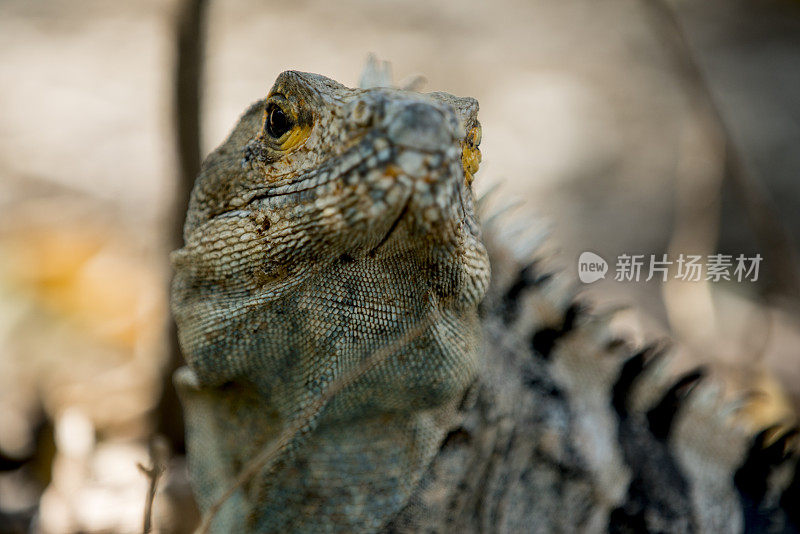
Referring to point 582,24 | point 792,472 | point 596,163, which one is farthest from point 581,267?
point 582,24

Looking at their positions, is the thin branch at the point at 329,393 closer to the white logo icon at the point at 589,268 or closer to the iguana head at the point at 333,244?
the iguana head at the point at 333,244

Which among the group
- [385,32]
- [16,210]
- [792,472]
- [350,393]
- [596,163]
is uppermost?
[385,32]

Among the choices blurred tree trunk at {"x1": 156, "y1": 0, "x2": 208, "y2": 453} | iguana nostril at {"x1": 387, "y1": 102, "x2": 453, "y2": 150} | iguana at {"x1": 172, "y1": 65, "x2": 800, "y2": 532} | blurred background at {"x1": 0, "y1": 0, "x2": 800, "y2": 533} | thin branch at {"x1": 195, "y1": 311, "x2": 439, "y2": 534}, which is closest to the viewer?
iguana nostril at {"x1": 387, "y1": 102, "x2": 453, "y2": 150}

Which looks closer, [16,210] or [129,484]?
[129,484]

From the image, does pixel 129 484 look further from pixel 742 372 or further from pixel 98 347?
pixel 742 372

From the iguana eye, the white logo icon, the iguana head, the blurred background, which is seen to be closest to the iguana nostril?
the iguana head

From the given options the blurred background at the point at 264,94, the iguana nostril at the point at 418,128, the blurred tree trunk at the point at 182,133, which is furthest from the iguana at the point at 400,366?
the blurred tree trunk at the point at 182,133

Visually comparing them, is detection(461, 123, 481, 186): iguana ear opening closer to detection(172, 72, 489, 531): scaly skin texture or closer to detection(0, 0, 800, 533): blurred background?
detection(172, 72, 489, 531): scaly skin texture
